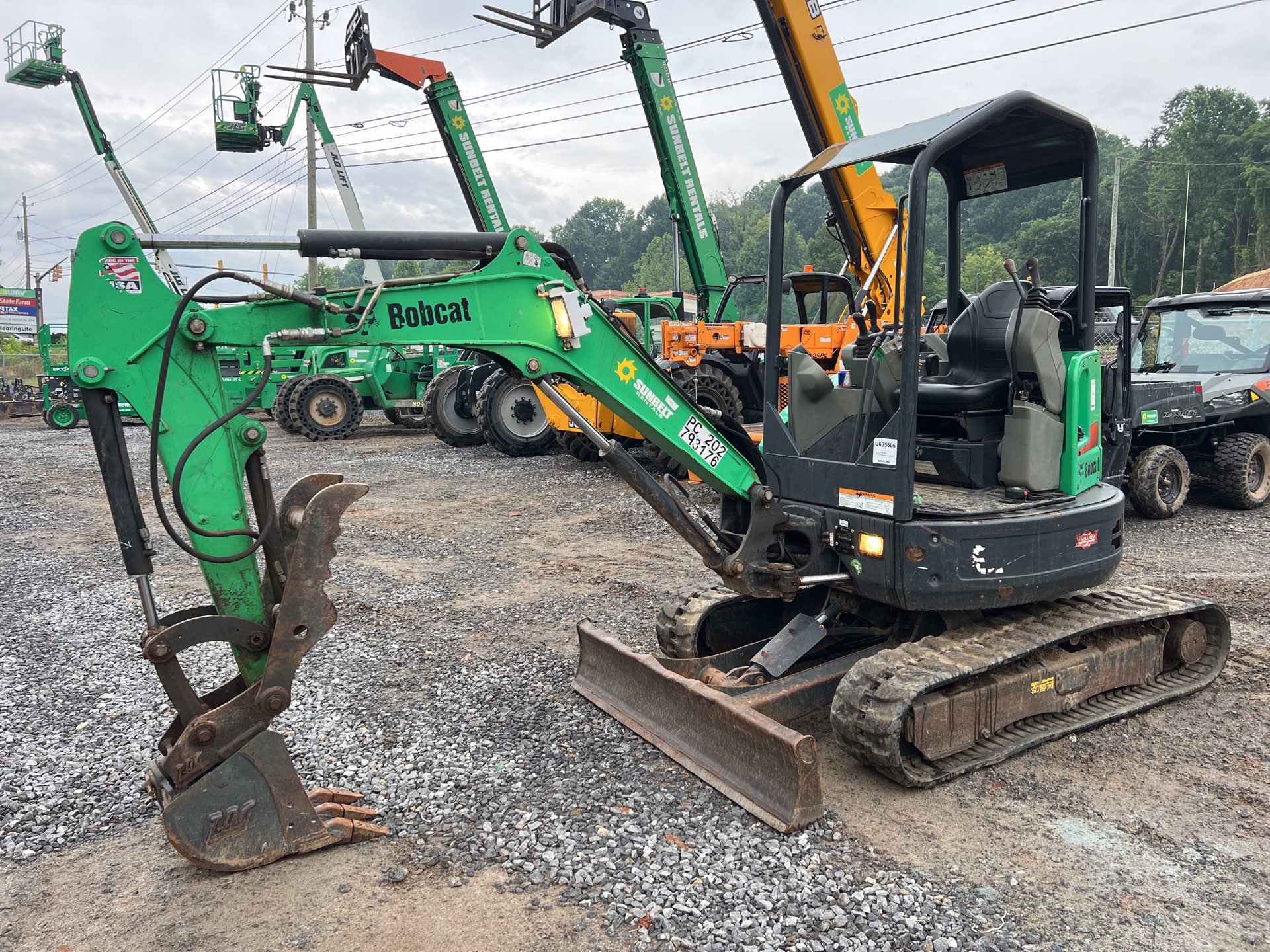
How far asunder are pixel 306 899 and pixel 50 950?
0.78 meters

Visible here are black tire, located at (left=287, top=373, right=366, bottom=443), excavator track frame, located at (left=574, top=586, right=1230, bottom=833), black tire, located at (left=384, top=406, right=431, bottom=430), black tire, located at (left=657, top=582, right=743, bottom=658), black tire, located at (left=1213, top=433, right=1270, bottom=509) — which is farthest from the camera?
black tire, located at (left=384, top=406, right=431, bottom=430)

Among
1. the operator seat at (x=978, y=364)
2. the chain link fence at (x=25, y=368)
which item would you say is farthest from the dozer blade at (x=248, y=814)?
the chain link fence at (x=25, y=368)

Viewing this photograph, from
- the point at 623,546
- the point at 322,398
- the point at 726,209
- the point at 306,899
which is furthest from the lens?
the point at 726,209

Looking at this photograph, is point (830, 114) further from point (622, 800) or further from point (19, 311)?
point (19, 311)

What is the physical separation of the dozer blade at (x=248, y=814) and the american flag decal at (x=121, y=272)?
1.64 metres

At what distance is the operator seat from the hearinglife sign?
4073 cm

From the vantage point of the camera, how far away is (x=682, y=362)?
13.5 meters

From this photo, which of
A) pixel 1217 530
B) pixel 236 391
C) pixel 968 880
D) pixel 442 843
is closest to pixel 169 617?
pixel 442 843

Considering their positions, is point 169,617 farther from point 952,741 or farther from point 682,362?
point 682,362

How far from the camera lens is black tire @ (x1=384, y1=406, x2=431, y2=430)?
768 inches

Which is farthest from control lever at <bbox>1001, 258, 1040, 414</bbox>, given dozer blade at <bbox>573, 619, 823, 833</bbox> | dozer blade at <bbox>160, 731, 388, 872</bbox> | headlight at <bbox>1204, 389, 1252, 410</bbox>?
headlight at <bbox>1204, 389, 1252, 410</bbox>

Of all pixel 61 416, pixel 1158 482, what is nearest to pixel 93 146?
pixel 61 416

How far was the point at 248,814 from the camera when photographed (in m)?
3.34

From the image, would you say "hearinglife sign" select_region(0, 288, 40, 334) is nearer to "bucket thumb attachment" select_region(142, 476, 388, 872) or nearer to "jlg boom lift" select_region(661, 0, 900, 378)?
"jlg boom lift" select_region(661, 0, 900, 378)
